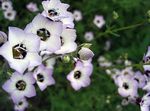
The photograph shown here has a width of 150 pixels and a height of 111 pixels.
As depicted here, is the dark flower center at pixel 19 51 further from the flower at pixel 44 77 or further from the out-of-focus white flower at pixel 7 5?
the out-of-focus white flower at pixel 7 5

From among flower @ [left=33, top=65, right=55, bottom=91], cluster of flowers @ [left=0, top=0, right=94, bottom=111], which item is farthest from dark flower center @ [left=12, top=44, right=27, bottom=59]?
flower @ [left=33, top=65, right=55, bottom=91]

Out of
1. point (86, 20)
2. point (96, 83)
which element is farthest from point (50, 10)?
point (86, 20)

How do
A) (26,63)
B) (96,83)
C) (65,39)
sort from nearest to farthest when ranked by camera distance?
(26,63), (65,39), (96,83)

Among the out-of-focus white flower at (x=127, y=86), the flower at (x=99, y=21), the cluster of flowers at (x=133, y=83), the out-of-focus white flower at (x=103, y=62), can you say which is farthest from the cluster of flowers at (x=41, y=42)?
the flower at (x=99, y=21)

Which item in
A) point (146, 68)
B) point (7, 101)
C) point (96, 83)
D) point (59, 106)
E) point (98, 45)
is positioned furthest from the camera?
point (98, 45)

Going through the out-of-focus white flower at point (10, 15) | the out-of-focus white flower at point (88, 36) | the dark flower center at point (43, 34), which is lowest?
the dark flower center at point (43, 34)

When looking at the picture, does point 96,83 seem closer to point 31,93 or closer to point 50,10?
point 31,93

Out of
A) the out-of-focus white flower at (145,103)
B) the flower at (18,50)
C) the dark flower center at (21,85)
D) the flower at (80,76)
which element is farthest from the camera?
the flower at (80,76)

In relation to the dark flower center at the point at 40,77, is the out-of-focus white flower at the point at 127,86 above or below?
above
